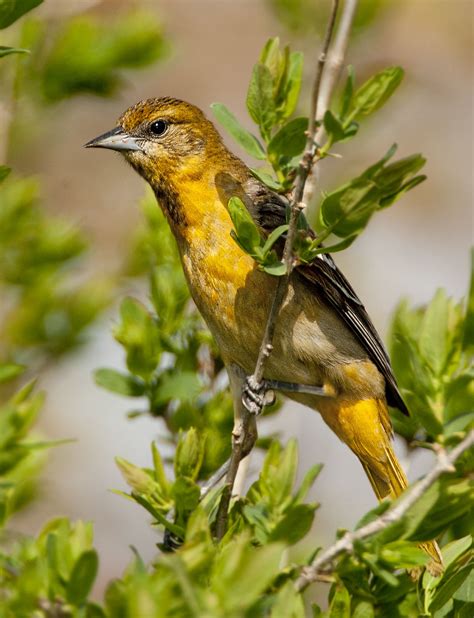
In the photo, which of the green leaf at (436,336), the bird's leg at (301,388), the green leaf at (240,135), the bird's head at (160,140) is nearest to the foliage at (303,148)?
the green leaf at (240,135)

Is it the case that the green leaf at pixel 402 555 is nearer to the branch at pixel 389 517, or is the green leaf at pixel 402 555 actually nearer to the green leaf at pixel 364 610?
the branch at pixel 389 517

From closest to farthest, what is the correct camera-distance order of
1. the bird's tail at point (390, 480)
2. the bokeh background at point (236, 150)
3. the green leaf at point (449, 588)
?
the green leaf at point (449, 588), the bird's tail at point (390, 480), the bokeh background at point (236, 150)

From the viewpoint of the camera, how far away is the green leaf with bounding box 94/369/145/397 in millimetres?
3137

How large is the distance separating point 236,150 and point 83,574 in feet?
21.3

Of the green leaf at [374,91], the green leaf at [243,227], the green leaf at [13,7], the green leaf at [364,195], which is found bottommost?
the green leaf at [243,227]

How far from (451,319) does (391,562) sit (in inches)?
30.9

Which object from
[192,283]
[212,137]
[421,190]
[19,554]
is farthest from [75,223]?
[421,190]

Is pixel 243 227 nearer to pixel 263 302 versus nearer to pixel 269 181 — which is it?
pixel 269 181

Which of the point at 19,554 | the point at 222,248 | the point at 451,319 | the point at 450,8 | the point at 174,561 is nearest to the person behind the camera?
the point at 174,561

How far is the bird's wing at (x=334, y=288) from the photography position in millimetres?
3810

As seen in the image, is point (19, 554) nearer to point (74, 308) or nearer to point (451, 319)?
point (451, 319)

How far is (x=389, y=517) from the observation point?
1.98 m

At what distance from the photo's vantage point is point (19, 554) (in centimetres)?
237

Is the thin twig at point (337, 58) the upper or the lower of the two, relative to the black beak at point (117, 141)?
upper
